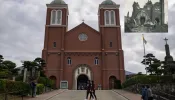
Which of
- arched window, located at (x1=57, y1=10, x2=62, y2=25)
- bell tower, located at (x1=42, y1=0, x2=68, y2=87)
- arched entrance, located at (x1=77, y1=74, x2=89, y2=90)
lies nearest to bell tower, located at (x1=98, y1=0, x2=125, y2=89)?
arched entrance, located at (x1=77, y1=74, x2=89, y2=90)

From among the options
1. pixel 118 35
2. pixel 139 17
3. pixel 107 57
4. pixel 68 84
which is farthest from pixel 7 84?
pixel 118 35

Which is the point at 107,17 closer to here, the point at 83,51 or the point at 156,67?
the point at 83,51

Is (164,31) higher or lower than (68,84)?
higher

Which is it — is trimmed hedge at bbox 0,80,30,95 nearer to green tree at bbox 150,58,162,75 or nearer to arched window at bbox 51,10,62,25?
green tree at bbox 150,58,162,75

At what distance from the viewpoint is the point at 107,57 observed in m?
43.7

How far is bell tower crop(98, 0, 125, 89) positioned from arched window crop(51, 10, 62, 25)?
8644 millimetres

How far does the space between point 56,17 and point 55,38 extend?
490 cm

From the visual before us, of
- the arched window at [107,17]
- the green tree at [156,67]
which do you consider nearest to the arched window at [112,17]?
the arched window at [107,17]

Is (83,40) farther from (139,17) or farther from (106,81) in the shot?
(139,17)

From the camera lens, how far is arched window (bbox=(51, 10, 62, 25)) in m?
46.2

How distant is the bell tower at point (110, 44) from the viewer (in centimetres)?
4225

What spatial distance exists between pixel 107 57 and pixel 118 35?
17.6ft

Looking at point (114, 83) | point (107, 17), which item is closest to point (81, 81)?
point (114, 83)

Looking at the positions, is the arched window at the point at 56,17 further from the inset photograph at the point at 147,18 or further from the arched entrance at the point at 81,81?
the inset photograph at the point at 147,18
